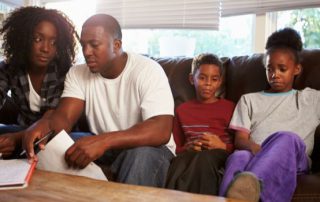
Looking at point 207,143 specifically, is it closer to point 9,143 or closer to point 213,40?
point 9,143

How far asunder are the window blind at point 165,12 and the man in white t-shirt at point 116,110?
91 centimetres

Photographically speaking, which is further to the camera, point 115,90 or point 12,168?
point 115,90

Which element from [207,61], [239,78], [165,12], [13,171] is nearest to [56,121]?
[13,171]

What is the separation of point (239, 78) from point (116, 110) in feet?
2.26

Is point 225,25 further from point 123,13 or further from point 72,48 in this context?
point 72,48

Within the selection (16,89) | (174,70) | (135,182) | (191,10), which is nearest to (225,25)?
(191,10)

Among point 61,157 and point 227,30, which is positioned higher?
point 227,30

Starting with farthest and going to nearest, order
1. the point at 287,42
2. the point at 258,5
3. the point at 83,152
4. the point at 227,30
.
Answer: the point at 227,30, the point at 258,5, the point at 287,42, the point at 83,152

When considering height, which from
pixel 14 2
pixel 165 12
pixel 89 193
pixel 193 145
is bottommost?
pixel 193 145

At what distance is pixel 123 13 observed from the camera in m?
2.72

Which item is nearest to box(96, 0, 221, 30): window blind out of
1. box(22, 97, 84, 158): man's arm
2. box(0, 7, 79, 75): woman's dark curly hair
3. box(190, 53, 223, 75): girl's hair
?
box(190, 53, 223, 75): girl's hair

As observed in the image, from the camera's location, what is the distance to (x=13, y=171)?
3.67 ft

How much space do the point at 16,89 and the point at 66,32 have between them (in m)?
0.39

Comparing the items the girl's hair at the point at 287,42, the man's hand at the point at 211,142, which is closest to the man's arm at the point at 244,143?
the man's hand at the point at 211,142
